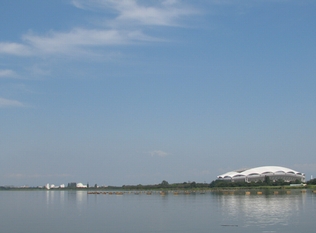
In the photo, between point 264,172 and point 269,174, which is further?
point 264,172

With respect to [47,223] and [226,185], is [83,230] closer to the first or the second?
[47,223]

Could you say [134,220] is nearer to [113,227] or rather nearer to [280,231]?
[113,227]

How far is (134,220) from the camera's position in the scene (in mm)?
33156

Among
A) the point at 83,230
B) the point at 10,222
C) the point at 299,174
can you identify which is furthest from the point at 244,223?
the point at 299,174

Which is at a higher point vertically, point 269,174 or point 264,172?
point 264,172

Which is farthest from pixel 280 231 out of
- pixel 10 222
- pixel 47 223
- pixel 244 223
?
pixel 10 222

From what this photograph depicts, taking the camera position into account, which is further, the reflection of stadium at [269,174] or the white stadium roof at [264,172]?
A: the white stadium roof at [264,172]

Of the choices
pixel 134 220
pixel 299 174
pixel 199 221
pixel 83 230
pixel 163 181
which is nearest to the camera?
pixel 83 230

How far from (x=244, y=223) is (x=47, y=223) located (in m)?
15.7

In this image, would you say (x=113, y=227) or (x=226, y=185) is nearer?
(x=113, y=227)

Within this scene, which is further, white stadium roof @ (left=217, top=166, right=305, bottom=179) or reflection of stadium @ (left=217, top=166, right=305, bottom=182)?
white stadium roof @ (left=217, top=166, right=305, bottom=179)

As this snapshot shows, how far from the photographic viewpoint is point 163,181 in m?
159

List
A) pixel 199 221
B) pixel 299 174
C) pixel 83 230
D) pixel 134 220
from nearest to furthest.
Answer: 1. pixel 83 230
2. pixel 199 221
3. pixel 134 220
4. pixel 299 174

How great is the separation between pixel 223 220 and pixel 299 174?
382 ft
